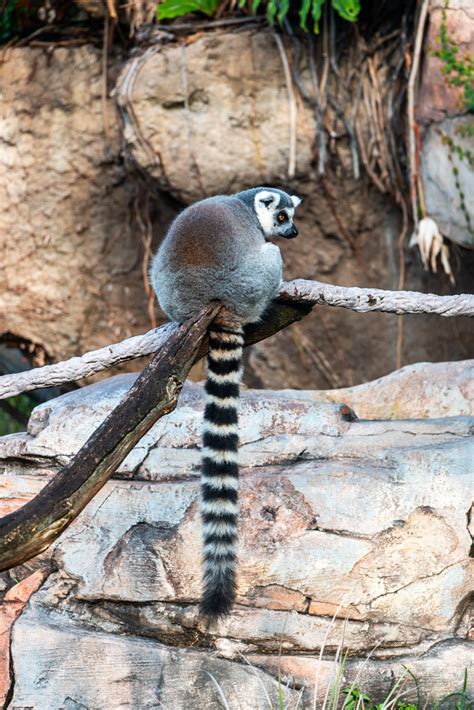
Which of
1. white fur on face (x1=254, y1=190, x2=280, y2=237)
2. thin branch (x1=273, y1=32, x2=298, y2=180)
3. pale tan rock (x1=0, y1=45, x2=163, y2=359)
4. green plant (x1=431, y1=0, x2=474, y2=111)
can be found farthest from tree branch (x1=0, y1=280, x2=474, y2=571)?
pale tan rock (x1=0, y1=45, x2=163, y2=359)

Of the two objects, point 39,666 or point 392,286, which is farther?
point 392,286

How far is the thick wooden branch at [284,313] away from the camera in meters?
3.65

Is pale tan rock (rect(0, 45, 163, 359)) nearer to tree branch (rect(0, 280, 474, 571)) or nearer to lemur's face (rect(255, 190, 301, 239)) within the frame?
lemur's face (rect(255, 190, 301, 239))

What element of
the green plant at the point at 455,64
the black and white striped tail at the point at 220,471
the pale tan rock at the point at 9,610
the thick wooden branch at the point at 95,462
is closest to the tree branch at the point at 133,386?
the thick wooden branch at the point at 95,462

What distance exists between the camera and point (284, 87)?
6949mm

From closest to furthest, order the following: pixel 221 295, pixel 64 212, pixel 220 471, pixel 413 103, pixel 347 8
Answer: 1. pixel 220 471
2. pixel 221 295
3. pixel 347 8
4. pixel 413 103
5. pixel 64 212

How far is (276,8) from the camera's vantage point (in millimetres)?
6547

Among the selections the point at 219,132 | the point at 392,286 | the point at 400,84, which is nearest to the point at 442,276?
the point at 392,286

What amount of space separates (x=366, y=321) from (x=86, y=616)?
4110mm

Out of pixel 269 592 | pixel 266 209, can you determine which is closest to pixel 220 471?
pixel 269 592

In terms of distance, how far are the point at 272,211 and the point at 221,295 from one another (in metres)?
0.80

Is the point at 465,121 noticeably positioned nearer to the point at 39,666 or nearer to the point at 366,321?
the point at 366,321

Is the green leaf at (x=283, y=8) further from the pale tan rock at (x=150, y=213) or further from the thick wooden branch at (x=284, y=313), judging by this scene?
the thick wooden branch at (x=284, y=313)

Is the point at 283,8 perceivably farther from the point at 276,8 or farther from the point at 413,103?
the point at 413,103
